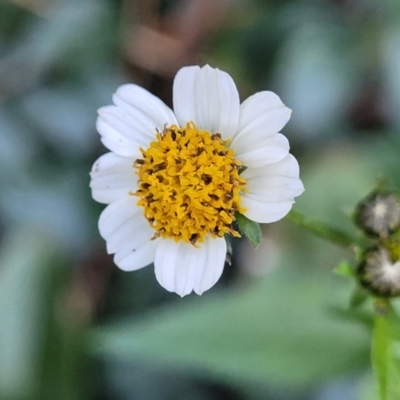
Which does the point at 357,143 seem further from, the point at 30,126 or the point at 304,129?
the point at 30,126

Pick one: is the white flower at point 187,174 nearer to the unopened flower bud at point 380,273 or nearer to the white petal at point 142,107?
the white petal at point 142,107

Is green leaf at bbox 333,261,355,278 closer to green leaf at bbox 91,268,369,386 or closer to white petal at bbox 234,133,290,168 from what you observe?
white petal at bbox 234,133,290,168

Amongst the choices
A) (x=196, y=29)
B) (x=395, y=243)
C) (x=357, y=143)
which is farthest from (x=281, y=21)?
(x=395, y=243)

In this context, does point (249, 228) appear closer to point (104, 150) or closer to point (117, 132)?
point (117, 132)

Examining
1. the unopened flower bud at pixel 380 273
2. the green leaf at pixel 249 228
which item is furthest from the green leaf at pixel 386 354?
the green leaf at pixel 249 228

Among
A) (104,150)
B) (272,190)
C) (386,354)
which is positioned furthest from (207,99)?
(104,150)
